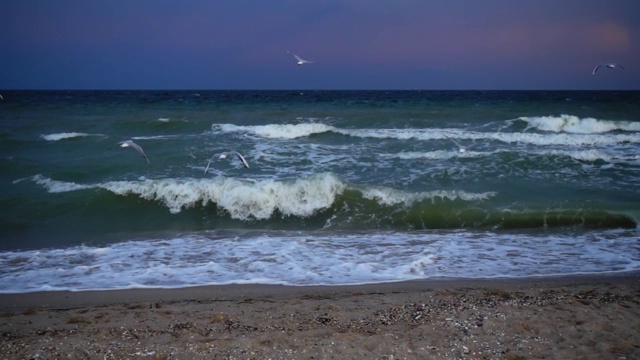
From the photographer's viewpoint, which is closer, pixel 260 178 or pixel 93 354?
pixel 93 354

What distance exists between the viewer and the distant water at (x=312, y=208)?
7102mm

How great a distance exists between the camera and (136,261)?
7410 millimetres

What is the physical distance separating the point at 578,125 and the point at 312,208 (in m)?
18.0

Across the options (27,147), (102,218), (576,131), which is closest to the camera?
(102,218)

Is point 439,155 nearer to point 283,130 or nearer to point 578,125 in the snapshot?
point 283,130

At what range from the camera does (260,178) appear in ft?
42.9

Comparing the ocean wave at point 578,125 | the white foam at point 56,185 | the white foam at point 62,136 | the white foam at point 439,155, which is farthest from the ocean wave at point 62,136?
the ocean wave at point 578,125

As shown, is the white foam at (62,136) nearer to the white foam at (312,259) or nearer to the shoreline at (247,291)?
the white foam at (312,259)

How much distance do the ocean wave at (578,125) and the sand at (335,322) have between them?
19.0m

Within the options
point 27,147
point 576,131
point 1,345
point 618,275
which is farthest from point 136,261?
point 576,131

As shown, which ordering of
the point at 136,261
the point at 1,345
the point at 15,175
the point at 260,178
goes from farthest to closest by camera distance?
the point at 15,175 < the point at 260,178 < the point at 136,261 < the point at 1,345

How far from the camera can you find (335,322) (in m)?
4.97

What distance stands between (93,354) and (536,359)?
3.53 metres

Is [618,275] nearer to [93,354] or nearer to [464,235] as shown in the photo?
[464,235]
